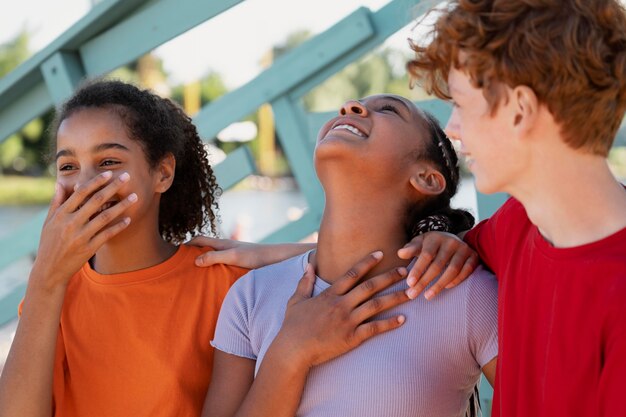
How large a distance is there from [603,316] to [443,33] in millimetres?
514

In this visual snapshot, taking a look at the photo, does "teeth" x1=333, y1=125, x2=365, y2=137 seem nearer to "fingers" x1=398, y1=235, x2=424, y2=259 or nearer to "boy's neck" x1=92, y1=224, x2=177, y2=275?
"fingers" x1=398, y1=235, x2=424, y2=259

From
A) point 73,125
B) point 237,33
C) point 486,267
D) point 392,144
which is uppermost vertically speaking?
point 73,125

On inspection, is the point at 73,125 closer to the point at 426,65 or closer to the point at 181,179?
the point at 181,179

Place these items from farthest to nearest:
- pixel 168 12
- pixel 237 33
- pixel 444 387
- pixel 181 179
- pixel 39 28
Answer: pixel 39 28 < pixel 237 33 < pixel 168 12 < pixel 181 179 < pixel 444 387

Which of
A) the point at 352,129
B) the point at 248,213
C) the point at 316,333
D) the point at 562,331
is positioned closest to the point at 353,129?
the point at 352,129

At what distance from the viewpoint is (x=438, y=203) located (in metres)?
1.90

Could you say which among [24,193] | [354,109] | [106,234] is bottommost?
[24,193]

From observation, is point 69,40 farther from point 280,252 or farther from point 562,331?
point 562,331

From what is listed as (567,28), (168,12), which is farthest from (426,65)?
(168,12)

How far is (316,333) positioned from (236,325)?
244 millimetres

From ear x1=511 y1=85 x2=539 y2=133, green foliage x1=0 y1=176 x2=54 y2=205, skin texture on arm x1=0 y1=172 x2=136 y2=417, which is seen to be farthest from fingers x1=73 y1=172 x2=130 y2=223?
green foliage x1=0 y1=176 x2=54 y2=205

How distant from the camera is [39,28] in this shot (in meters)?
29.8

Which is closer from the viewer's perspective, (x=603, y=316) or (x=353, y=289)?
(x=603, y=316)

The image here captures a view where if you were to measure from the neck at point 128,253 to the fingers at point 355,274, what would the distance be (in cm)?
53
